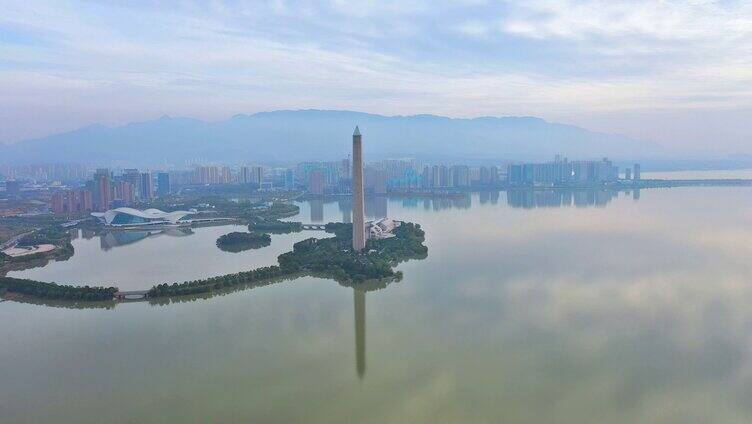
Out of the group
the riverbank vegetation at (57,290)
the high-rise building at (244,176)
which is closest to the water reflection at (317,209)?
the high-rise building at (244,176)

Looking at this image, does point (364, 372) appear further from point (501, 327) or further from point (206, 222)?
point (206, 222)

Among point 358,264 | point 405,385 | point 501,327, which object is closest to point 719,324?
point 501,327

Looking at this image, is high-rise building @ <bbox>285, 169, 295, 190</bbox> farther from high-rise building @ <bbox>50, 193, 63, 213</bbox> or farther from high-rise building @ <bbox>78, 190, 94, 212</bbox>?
high-rise building @ <bbox>50, 193, 63, 213</bbox>

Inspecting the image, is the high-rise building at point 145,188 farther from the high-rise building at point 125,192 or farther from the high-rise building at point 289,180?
the high-rise building at point 289,180

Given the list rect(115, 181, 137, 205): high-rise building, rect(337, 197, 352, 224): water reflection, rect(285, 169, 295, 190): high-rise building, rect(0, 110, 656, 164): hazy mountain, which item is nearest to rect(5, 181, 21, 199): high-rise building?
rect(115, 181, 137, 205): high-rise building

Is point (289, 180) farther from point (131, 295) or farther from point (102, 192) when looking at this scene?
point (131, 295)

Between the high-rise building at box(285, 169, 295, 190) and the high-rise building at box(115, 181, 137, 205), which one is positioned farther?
the high-rise building at box(285, 169, 295, 190)

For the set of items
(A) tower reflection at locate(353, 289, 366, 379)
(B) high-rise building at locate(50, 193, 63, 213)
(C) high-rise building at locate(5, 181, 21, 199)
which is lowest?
(A) tower reflection at locate(353, 289, 366, 379)
